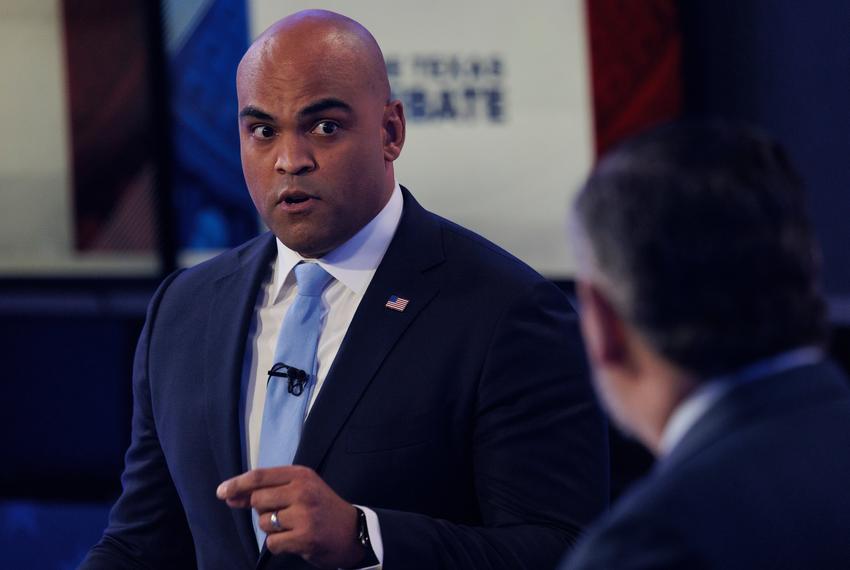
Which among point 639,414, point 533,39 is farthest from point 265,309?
point 533,39

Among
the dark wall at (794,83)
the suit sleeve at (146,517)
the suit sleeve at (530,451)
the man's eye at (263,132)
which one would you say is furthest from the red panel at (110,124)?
the suit sleeve at (530,451)

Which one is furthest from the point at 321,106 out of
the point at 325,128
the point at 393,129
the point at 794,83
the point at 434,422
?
the point at 794,83

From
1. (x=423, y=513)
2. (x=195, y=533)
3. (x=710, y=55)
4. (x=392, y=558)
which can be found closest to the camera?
(x=392, y=558)

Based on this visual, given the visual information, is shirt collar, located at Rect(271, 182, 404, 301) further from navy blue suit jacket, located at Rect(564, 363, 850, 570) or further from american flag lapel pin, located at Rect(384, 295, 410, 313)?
navy blue suit jacket, located at Rect(564, 363, 850, 570)

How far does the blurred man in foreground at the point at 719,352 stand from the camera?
1120 mm

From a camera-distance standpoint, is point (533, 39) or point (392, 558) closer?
point (392, 558)

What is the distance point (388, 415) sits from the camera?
205cm

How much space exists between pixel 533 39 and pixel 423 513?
11.0 feet

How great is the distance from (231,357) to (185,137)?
3.20 m

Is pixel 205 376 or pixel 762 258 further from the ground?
pixel 762 258

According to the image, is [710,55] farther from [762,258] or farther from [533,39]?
[762,258]

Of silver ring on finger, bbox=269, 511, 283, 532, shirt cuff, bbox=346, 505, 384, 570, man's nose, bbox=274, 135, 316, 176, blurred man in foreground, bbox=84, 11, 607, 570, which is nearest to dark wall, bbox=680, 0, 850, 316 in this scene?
blurred man in foreground, bbox=84, 11, 607, 570

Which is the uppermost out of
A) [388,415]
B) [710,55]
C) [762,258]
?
[710,55]

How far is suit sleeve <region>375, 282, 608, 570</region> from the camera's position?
77.4 inches
